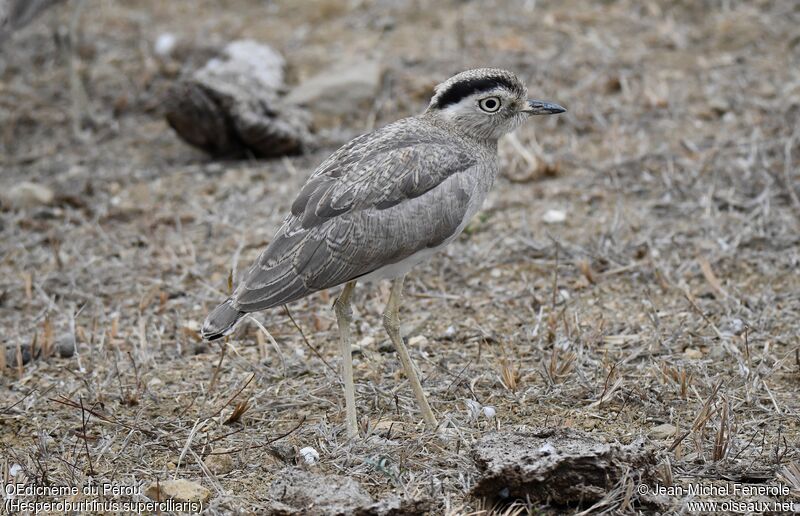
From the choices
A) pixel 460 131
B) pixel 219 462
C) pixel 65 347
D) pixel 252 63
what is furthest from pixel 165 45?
pixel 219 462

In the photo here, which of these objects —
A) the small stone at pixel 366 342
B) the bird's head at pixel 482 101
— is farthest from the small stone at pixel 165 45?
the bird's head at pixel 482 101

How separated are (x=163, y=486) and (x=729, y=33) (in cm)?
739

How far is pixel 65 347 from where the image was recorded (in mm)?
5688

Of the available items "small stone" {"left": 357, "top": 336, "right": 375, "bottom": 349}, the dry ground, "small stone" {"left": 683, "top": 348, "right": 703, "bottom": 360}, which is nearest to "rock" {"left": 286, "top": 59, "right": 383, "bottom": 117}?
the dry ground

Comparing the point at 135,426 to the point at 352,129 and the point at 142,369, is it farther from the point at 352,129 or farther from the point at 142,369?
the point at 352,129

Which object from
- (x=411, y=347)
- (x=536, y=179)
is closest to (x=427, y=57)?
(x=536, y=179)

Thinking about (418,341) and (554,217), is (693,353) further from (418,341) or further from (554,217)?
(554,217)

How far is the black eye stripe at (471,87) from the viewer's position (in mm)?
5144

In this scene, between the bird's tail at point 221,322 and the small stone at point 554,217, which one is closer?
the bird's tail at point 221,322

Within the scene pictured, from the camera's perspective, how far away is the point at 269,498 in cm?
410

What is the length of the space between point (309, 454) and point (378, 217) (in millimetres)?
1114

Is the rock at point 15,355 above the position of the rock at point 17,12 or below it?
below

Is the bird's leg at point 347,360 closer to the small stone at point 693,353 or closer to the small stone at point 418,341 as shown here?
the small stone at point 418,341

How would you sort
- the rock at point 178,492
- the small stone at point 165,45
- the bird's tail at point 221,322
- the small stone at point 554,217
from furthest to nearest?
the small stone at point 165,45 < the small stone at point 554,217 < the bird's tail at point 221,322 < the rock at point 178,492
